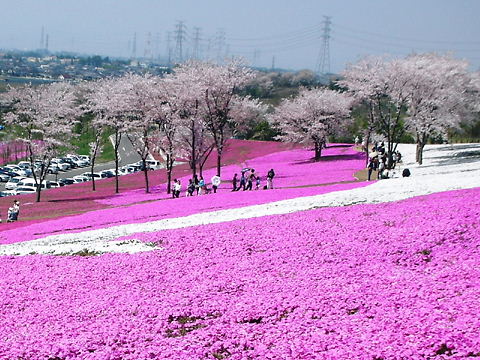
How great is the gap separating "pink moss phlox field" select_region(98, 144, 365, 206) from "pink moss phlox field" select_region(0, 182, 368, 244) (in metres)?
10.4

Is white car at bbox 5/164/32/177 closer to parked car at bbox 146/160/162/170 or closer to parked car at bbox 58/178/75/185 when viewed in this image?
parked car at bbox 58/178/75/185

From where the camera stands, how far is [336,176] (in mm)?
55375

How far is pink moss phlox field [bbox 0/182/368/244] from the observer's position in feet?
118

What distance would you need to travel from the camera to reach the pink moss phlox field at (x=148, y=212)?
36062 millimetres

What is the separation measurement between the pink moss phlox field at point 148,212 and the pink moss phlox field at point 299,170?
10366 millimetres

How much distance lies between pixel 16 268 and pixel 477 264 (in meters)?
18.3

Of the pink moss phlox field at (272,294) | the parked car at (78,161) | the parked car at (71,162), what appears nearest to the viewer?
the pink moss phlox field at (272,294)

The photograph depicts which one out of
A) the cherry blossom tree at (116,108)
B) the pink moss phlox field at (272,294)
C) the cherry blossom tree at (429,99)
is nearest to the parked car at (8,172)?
the cherry blossom tree at (116,108)

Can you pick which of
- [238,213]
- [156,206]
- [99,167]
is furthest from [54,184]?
[238,213]

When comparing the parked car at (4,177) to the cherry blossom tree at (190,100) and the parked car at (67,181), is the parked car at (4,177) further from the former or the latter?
the cherry blossom tree at (190,100)

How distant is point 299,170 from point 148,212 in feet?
107

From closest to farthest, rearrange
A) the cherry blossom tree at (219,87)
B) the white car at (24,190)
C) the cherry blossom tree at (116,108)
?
the cherry blossom tree at (219,87)
the cherry blossom tree at (116,108)
the white car at (24,190)

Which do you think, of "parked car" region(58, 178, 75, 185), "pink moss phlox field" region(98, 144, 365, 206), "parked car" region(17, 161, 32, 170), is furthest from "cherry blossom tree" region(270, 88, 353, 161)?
"parked car" region(17, 161, 32, 170)

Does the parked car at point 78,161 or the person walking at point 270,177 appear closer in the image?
the person walking at point 270,177
